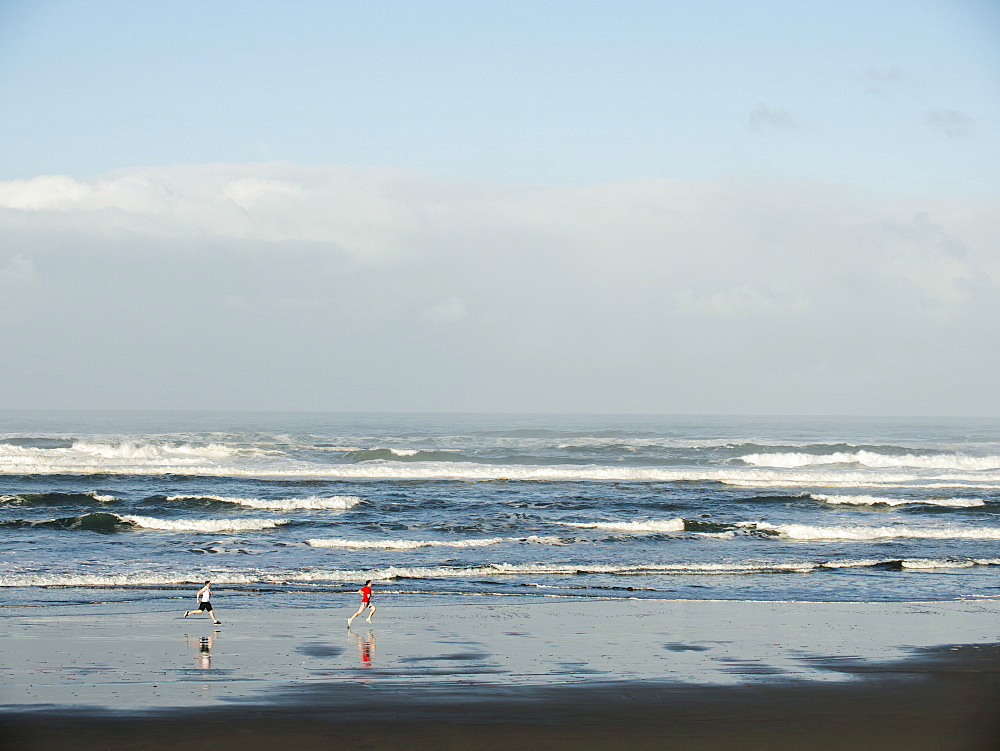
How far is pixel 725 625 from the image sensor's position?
13.6m

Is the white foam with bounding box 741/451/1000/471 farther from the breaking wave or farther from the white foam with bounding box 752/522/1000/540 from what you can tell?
the breaking wave

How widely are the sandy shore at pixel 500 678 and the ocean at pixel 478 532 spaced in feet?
6.12

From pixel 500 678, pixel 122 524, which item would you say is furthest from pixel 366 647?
pixel 122 524

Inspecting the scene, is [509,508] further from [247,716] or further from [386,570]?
[247,716]

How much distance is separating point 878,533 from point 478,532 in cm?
1159

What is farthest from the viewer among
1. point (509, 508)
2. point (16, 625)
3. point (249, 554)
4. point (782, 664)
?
point (509, 508)

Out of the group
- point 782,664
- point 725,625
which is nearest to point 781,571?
point 725,625

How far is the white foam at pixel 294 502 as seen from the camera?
2816cm

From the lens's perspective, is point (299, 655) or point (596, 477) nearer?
point (299, 655)

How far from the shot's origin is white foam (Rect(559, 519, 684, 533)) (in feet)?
79.5

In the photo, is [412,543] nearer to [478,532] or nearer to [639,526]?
[478,532]

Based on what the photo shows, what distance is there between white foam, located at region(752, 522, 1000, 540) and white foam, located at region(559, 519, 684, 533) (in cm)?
246

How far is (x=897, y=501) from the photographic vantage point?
30.7 m

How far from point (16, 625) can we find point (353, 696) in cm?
642
